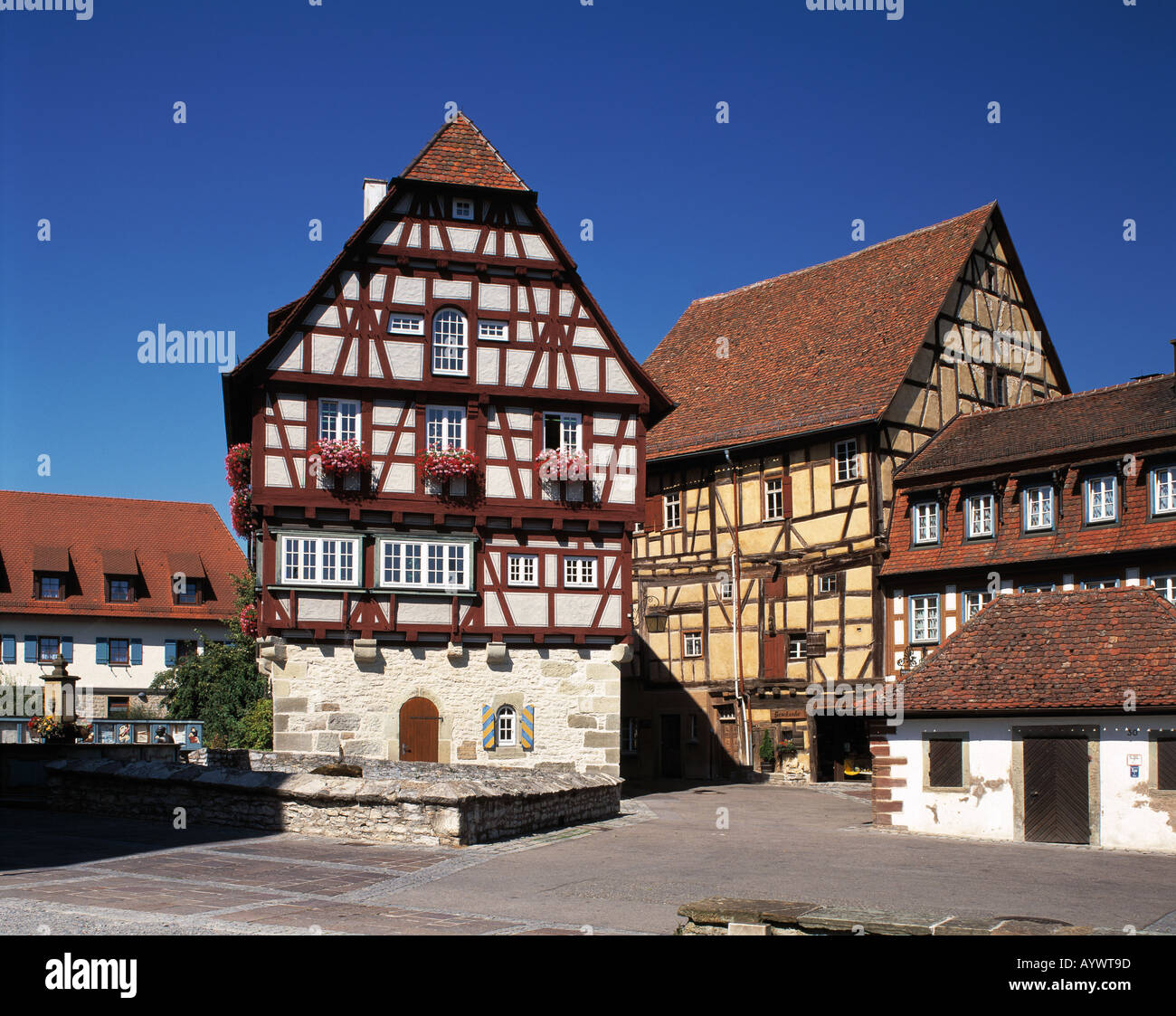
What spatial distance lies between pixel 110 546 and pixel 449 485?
82.5 feet

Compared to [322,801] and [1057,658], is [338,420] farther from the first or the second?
[1057,658]

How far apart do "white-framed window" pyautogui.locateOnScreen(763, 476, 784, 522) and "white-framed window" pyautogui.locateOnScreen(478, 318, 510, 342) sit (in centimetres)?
953

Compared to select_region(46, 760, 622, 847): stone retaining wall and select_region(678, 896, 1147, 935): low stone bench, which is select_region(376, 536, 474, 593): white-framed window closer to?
select_region(46, 760, 622, 847): stone retaining wall

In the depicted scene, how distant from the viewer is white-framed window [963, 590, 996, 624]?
30.8m

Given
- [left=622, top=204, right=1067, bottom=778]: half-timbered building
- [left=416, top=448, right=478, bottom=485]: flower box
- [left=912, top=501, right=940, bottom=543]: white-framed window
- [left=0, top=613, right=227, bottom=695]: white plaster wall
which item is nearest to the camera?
[left=416, top=448, right=478, bottom=485]: flower box

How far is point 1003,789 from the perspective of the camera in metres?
22.0

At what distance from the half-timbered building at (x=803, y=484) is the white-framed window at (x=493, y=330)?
8.97 metres

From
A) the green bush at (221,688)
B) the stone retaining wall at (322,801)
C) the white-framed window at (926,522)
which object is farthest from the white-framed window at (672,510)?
the stone retaining wall at (322,801)

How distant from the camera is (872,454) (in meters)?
32.9

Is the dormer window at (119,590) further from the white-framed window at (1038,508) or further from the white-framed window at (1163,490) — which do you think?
the white-framed window at (1163,490)

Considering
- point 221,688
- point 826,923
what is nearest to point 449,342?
point 221,688

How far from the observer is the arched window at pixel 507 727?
2764 cm

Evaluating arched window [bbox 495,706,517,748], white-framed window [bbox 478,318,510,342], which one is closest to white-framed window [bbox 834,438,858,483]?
white-framed window [bbox 478,318,510,342]
